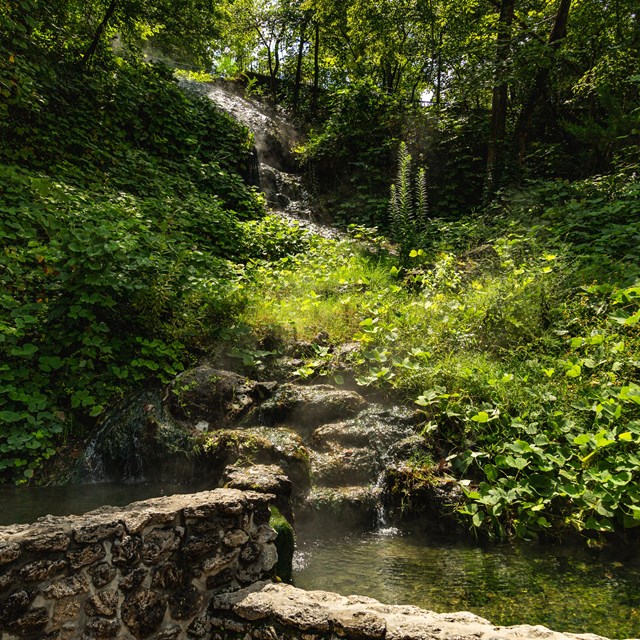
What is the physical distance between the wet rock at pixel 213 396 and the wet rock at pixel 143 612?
2.68 m

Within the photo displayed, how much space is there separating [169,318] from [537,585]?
16.2 ft

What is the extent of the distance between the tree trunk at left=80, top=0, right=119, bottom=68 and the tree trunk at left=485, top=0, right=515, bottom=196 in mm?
8274

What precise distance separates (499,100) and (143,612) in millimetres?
12548

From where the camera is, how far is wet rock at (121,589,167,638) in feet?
7.70

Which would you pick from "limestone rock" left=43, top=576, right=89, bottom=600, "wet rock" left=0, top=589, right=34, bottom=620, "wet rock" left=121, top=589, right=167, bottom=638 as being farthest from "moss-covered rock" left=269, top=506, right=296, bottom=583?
"wet rock" left=0, top=589, right=34, bottom=620

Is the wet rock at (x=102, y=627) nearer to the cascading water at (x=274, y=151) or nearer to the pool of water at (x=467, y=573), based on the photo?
the pool of water at (x=467, y=573)

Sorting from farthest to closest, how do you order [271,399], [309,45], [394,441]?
[309,45] → [271,399] → [394,441]

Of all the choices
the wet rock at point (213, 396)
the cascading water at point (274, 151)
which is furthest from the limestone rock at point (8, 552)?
the cascading water at point (274, 151)

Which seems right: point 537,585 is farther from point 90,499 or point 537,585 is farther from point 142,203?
point 142,203

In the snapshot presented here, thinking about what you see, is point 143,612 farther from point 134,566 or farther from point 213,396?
point 213,396

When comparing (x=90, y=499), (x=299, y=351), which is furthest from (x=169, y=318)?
(x=90, y=499)

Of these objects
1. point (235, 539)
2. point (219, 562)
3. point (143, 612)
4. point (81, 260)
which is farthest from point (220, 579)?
point (81, 260)

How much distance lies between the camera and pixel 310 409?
519 cm

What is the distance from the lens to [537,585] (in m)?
3.15
